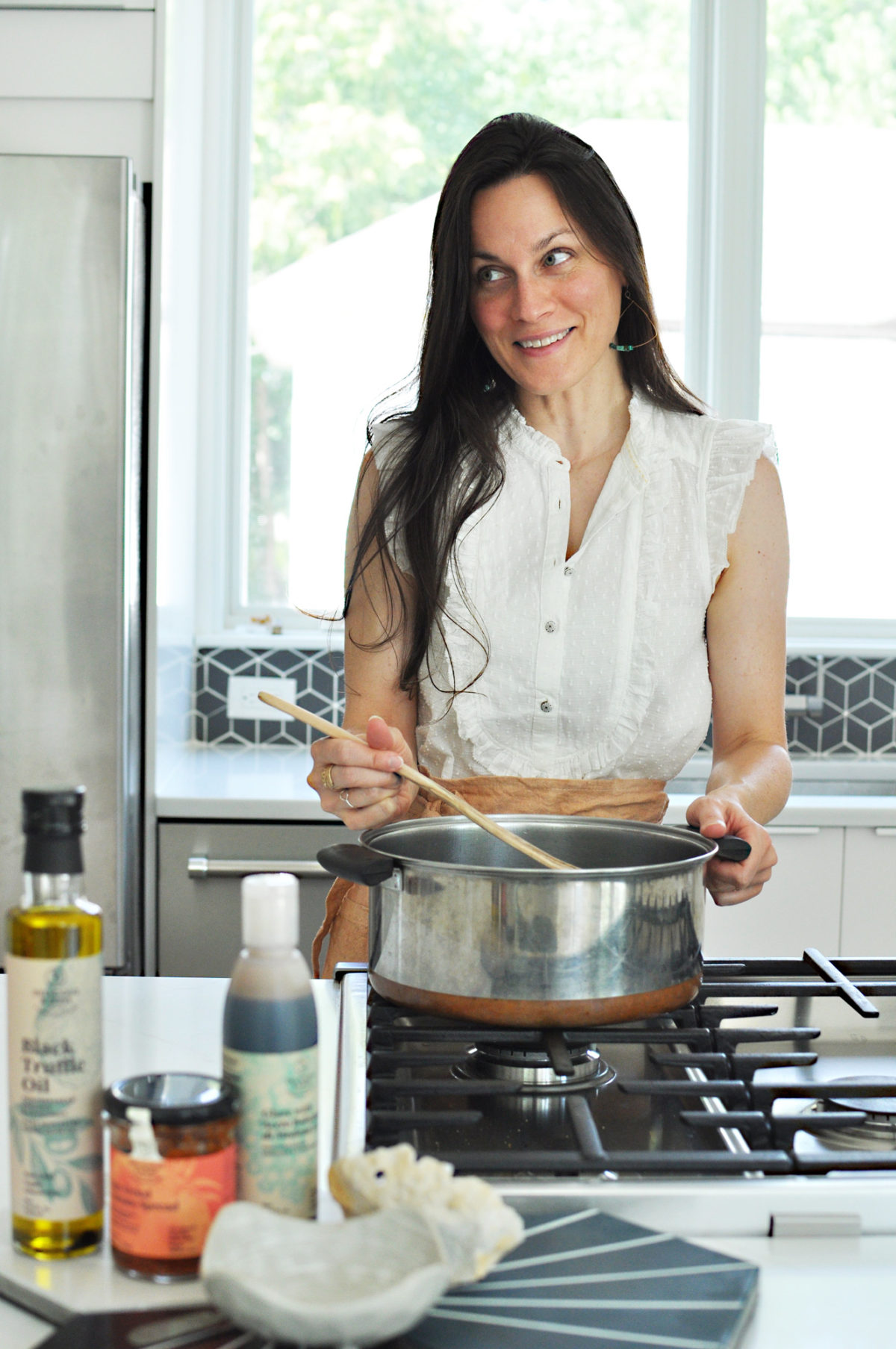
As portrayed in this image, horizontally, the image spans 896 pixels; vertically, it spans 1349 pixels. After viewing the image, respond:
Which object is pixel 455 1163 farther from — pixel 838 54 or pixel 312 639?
pixel 838 54

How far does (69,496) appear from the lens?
2135 mm

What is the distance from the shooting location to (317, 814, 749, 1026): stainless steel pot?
2.56 feet

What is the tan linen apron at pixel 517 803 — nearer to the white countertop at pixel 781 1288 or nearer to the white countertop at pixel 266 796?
the white countertop at pixel 781 1288

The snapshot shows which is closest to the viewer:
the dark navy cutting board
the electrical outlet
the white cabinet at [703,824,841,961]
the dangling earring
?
the dark navy cutting board

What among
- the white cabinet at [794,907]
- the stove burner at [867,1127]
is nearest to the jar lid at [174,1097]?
the stove burner at [867,1127]

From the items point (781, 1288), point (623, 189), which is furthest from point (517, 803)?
point (623, 189)

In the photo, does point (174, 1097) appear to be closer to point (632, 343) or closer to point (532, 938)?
point (532, 938)

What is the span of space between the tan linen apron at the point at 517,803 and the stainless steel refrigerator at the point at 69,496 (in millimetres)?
819

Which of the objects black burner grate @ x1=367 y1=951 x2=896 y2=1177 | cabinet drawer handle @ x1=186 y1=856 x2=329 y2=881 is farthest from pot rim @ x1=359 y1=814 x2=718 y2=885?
cabinet drawer handle @ x1=186 y1=856 x2=329 y2=881

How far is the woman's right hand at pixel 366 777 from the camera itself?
1075mm

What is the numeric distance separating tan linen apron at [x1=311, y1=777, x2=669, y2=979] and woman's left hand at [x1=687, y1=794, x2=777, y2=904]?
33 centimetres

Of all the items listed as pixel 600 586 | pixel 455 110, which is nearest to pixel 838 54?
pixel 455 110

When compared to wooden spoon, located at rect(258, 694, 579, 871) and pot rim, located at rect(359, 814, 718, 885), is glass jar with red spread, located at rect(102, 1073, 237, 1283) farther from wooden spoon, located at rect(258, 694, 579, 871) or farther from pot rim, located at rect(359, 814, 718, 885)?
wooden spoon, located at rect(258, 694, 579, 871)

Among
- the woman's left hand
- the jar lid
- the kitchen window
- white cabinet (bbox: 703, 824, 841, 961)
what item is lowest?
white cabinet (bbox: 703, 824, 841, 961)
